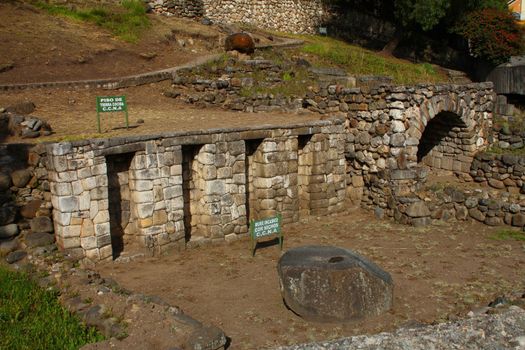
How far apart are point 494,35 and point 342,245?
41.0 ft

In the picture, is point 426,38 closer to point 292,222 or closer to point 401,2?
point 401,2

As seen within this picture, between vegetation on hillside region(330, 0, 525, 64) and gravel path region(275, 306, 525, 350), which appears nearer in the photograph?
gravel path region(275, 306, 525, 350)

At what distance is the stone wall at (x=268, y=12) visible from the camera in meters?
26.0

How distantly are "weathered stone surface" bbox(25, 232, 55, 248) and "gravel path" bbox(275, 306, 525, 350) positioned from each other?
6844 millimetres

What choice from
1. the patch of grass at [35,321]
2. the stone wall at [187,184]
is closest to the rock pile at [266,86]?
the stone wall at [187,184]

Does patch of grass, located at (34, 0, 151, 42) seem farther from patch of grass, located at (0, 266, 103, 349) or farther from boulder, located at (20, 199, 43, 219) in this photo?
patch of grass, located at (0, 266, 103, 349)

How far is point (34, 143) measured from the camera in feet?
32.1

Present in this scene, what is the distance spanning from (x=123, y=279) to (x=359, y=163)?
22.1 feet

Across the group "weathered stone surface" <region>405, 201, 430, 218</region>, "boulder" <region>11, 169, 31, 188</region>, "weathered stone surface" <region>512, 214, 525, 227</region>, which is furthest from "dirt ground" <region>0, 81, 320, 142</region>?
"weathered stone surface" <region>512, 214, 525, 227</region>

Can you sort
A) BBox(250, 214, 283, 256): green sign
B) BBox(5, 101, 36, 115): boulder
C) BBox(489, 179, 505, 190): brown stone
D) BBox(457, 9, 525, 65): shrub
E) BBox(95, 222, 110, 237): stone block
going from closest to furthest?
1. BBox(95, 222, 110, 237): stone block
2. BBox(250, 214, 283, 256): green sign
3. BBox(5, 101, 36, 115): boulder
4. BBox(489, 179, 505, 190): brown stone
5. BBox(457, 9, 525, 65): shrub

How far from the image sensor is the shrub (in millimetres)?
19609

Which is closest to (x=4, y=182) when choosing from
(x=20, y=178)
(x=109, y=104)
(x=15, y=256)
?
(x=20, y=178)

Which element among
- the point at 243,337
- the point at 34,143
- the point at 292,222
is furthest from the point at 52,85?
the point at 243,337

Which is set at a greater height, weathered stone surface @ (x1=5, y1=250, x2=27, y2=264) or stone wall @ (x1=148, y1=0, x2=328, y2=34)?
stone wall @ (x1=148, y1=0, x2=328, y2=34)
